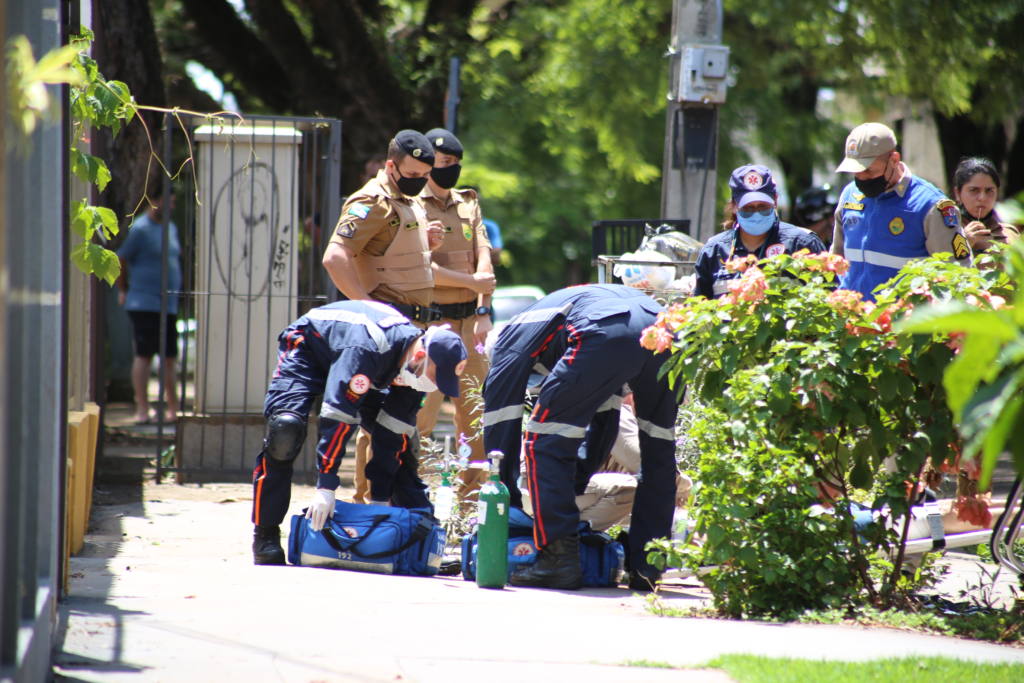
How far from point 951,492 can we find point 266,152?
4.94 meters

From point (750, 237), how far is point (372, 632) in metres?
2.99

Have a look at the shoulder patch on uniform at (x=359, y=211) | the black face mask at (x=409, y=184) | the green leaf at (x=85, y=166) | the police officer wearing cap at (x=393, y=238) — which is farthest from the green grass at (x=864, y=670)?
the black face mask at (x=409, y=184)

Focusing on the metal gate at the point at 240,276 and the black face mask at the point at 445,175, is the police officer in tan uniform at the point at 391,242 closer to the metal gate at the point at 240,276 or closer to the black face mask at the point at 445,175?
the black face mask at the point at 445,175

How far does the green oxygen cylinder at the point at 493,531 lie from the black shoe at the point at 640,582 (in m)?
0.65

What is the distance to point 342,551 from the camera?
18.9 feet

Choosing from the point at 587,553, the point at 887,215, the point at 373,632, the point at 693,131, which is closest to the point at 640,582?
the point at 587,553

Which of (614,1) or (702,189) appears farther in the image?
(614,1)

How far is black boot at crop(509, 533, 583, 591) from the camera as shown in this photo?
566 cm

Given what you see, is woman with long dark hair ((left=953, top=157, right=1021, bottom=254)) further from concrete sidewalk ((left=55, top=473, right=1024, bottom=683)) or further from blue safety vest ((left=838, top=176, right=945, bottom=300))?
concrete sidewalk ((left=55, top=473, right=1024, bottom=683))

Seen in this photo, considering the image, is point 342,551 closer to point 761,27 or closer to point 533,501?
point 533,501

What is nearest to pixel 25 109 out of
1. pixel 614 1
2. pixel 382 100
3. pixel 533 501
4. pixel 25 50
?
pixel 25 50

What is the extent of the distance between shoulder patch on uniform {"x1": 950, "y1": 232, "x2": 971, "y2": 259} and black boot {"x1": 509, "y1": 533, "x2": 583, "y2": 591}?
2303mm

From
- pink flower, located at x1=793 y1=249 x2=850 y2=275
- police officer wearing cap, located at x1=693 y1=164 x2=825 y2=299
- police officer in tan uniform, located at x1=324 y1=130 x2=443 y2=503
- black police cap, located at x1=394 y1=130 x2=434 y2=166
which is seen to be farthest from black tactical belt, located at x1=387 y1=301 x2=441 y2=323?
pink flower, located at x1=793 y1=249 x2=850 y2=275

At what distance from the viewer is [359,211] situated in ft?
22.6
